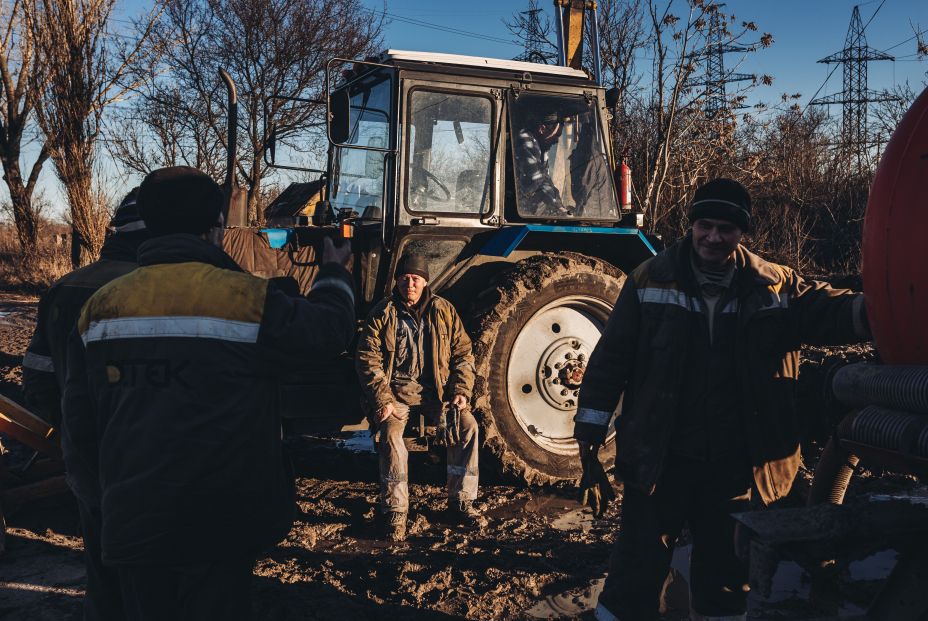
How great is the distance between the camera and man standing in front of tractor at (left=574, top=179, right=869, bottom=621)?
2662 millimetres

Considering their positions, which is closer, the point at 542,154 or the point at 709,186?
the point at 709,186

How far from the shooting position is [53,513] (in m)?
4.27

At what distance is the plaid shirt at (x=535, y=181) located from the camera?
5.14 m

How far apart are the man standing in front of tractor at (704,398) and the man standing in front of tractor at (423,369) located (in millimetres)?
1888

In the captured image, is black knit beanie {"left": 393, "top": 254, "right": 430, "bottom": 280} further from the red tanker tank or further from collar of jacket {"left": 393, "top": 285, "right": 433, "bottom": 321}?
the red tanker tank

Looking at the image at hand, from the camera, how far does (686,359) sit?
2.69 metres

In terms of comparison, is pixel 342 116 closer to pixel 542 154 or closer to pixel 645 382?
pixel 542 154

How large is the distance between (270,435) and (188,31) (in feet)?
58.4

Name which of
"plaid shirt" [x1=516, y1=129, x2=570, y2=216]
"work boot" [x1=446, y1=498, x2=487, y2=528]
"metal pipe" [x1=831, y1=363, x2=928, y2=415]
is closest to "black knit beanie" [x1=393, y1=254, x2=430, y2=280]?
"plaid shirt" [x1=516, y1=129, x2=570, y2=216]

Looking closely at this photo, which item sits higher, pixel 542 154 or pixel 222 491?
pixel 542 154

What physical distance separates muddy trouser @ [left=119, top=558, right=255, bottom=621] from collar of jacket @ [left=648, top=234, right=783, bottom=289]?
1.64 metres

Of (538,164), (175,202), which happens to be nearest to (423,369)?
(538,164)

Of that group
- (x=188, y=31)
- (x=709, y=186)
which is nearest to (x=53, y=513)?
(x=709, y=186)

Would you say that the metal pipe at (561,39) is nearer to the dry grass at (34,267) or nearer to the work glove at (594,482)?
the work glove at (594,482)
